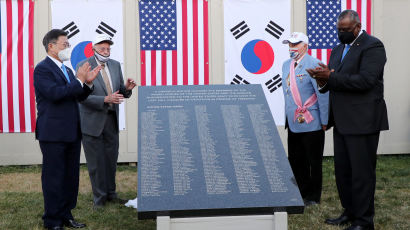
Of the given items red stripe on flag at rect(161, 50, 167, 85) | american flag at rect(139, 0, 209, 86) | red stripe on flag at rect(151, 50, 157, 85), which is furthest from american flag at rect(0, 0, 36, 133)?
red stripe on flag at rect(161, 50, 167, 85)

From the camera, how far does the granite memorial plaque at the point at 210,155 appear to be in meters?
3.60

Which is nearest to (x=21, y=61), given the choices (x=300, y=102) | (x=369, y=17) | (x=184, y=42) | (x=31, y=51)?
(x=31, y=51)

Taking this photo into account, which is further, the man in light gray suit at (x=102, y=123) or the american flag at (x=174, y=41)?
the american flag at (x=174, y=41)

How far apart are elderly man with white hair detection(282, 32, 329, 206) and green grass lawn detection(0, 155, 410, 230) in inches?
14.7

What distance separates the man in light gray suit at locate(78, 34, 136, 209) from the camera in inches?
225

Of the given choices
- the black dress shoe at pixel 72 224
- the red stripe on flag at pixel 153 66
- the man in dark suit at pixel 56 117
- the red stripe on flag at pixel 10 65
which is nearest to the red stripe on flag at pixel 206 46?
the red stripe on flag at pixel 153 66

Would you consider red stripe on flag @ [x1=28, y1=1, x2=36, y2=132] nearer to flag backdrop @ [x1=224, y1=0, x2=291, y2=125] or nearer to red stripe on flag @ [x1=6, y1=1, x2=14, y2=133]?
red stripe on flag @ [x1=6, y1=1, x2=14, y2=133]

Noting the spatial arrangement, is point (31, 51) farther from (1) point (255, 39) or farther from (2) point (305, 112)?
(2) point (305, 112)

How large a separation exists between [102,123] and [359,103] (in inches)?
113

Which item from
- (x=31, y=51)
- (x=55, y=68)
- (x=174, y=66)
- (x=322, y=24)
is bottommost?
(x=55, y=68)

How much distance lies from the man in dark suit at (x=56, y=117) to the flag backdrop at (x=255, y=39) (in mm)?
4041

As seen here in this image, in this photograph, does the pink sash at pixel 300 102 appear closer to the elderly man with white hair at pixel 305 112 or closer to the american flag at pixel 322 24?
the elderly man with white hair at pixel 305 112

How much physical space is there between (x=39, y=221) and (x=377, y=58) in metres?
3.67

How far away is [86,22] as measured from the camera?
817 cm
